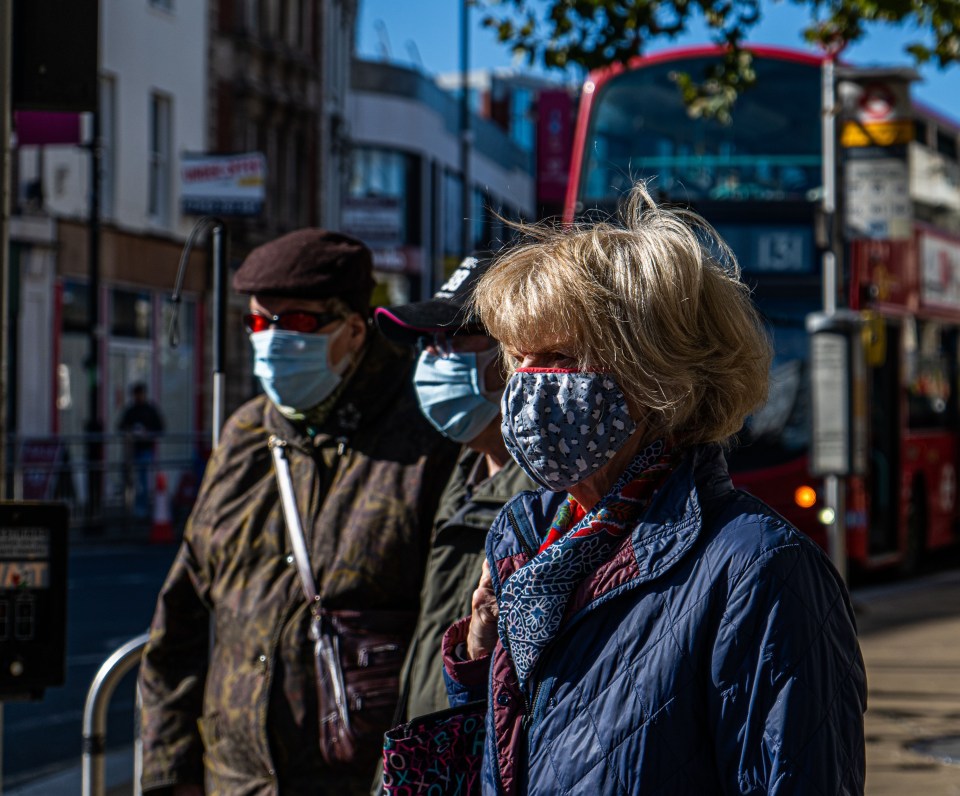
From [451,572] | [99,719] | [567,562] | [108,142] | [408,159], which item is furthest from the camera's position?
[408,159]

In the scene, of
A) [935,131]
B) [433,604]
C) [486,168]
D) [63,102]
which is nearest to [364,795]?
[433,604]

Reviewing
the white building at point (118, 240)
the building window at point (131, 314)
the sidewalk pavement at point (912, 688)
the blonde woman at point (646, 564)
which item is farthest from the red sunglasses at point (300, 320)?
the building window at point (131, 314)

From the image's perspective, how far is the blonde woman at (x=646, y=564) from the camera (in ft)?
6.45

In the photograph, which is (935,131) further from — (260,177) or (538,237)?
(538,237)

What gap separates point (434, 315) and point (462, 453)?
326mm

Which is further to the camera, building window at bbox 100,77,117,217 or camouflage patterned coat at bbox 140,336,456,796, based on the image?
building window at bbox 100,77,117,217

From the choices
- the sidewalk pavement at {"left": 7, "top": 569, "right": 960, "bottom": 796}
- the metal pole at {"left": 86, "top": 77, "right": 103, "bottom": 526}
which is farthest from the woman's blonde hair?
the metal pole at {"left": 86, "top": 77, "right": 103, "bottom": 526}

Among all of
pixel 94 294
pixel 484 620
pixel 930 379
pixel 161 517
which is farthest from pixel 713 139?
pixel 94 294

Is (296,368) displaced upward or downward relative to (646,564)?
upward

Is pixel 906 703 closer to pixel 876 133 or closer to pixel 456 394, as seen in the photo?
pixel 876 133

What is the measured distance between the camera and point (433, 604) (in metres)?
3.23

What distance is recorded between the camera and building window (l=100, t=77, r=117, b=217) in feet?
87.6

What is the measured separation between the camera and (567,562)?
2.16 m

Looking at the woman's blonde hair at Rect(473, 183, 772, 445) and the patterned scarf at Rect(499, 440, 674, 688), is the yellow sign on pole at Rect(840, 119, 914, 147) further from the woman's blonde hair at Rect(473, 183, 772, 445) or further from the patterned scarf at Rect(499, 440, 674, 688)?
the patterned scarf at Rect(499, 440, 674, 688)
